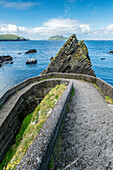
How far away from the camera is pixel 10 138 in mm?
10078

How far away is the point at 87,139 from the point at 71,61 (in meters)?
21.9

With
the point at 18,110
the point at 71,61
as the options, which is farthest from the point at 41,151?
the point at 71,61

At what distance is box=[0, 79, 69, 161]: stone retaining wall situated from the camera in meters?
9.19

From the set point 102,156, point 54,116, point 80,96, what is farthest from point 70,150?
point 80,96

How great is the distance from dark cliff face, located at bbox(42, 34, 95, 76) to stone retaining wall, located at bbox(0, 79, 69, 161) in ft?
39.1

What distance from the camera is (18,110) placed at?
11688mm

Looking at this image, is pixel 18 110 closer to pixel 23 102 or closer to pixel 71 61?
pixel 23 102

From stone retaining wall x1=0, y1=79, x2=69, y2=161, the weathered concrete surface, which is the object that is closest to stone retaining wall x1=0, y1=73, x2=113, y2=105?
stone retaining wall x1=0, y1=79, x2=69, y2=161

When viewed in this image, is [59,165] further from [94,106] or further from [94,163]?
[94,106]

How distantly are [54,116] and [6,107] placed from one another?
7952mm

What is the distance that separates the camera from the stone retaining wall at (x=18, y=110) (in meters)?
9.19

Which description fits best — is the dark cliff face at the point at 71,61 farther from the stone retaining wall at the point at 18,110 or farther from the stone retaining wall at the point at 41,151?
the stone retaining wall at the point at 41,151

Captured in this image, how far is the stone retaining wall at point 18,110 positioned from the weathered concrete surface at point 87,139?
19.5ft

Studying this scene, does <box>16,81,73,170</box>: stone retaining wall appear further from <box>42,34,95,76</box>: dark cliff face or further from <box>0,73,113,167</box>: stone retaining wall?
<box>42,34,95,76</box>: dark cliff face
